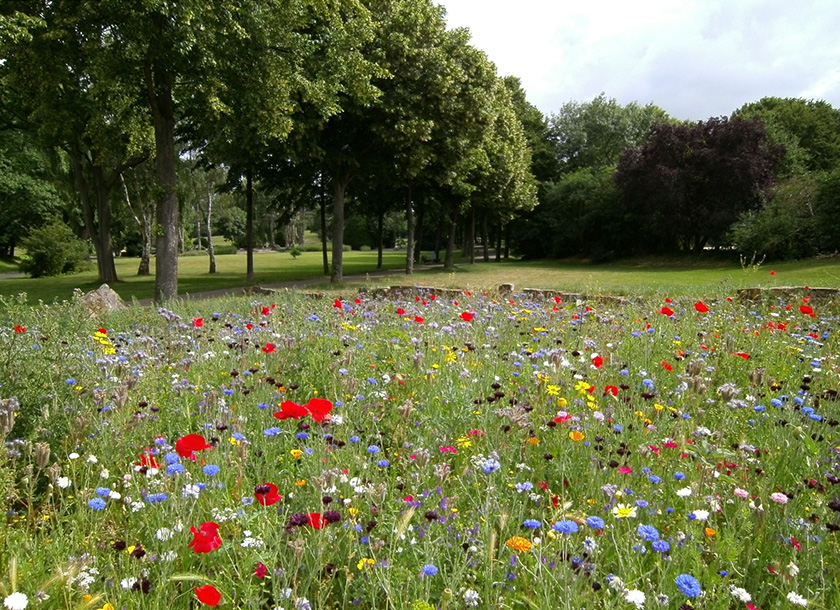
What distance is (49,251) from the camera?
33625 mm

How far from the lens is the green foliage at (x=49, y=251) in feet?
110

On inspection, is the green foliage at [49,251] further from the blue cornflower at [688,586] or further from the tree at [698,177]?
the blue cornflower at [688,586]

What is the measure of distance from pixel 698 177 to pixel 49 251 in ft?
129

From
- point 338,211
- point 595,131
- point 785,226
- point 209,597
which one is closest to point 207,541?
point 209,597

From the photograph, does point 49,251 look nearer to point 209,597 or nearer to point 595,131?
point 209,597

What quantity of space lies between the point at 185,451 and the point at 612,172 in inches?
1835

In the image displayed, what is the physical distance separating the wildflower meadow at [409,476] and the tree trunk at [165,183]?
9.67 m

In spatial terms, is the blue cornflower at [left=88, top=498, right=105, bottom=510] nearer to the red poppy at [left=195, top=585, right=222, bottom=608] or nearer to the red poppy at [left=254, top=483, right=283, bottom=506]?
the red poppy at [left=254, top=483, right=283, bottom=506]

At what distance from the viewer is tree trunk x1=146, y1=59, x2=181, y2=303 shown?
1431 cm

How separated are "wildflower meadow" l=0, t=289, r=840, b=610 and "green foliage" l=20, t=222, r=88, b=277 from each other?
111 feet

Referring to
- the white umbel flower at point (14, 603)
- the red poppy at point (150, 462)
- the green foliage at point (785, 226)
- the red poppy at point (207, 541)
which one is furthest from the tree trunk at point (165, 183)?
the green foliage at point (785, 226)

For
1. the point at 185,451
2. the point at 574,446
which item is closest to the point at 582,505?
the point at 574,446

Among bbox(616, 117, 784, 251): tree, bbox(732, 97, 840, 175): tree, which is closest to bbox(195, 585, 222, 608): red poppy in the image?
bbox(616, 117, 784, 251): tree

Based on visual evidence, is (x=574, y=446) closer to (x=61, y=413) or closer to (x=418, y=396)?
(x=418, y=396)
